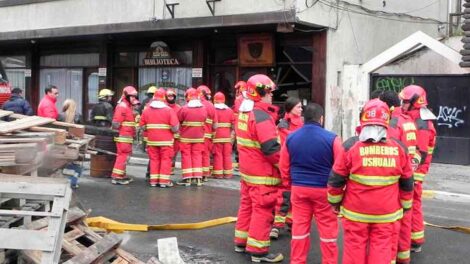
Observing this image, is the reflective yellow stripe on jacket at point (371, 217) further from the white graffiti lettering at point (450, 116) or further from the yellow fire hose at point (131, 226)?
the white graffiti lettering at point (450, 116)

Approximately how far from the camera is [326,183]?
5.32m

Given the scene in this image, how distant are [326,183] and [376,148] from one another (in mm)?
788

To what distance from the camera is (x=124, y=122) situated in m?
10.9

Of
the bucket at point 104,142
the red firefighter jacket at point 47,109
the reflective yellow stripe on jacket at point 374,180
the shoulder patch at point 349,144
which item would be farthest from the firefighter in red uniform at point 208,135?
the reflective yellow stripe on jacket at point 374,180

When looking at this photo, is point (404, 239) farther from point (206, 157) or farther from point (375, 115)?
point (206, 157)

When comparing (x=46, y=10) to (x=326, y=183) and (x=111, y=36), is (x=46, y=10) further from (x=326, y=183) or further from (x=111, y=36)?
(x=326, y=183)

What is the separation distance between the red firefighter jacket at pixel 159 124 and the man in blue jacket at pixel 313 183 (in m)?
5.28

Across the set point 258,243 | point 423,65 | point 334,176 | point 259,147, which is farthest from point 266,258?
point 423,65

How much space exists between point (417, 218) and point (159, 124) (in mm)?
5350

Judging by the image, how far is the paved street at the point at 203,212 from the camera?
6.50m

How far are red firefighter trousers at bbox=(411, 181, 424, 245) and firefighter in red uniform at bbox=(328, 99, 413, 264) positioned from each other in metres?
1.54

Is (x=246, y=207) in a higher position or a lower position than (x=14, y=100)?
lower

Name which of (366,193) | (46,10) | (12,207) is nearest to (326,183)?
(366,193)

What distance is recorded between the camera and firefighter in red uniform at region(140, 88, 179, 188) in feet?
34.1
